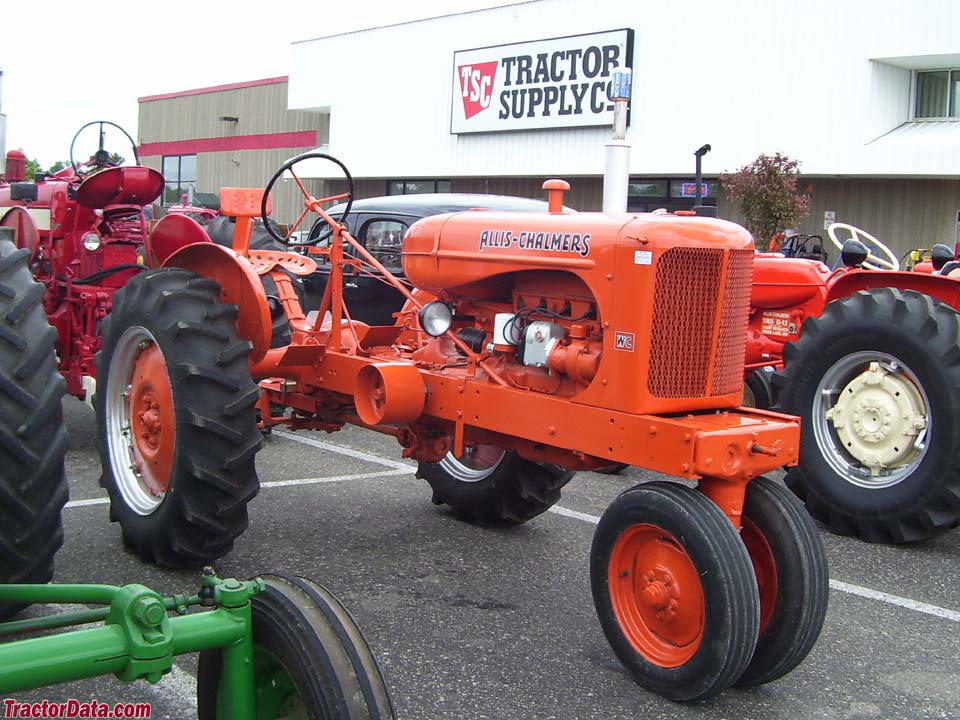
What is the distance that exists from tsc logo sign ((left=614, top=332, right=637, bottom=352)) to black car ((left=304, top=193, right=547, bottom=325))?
385 cm

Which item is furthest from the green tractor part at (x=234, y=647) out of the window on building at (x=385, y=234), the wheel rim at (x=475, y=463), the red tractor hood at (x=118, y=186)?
the window on building at (x=385, y=234)

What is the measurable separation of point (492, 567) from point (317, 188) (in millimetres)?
26574

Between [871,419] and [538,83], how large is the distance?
60.9ft

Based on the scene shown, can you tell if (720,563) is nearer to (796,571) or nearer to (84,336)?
(796,571)

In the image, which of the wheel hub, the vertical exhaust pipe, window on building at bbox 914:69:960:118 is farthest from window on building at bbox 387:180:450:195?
the vertical exhaust pipe

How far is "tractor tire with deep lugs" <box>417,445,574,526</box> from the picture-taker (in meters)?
5.05

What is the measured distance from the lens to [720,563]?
3.23 m

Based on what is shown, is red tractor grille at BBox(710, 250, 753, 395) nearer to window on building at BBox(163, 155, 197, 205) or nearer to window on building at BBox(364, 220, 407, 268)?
window on building at BBox(364, 220, 407, 268)

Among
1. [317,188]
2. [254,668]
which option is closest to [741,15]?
[317,188]

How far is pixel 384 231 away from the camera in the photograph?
816 cm

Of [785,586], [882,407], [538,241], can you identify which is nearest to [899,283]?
[882,407]

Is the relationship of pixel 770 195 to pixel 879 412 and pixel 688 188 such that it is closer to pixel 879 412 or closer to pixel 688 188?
pixel 688 188

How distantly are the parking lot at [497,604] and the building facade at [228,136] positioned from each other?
25.0 meters

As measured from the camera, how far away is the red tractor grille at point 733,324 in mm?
3842
